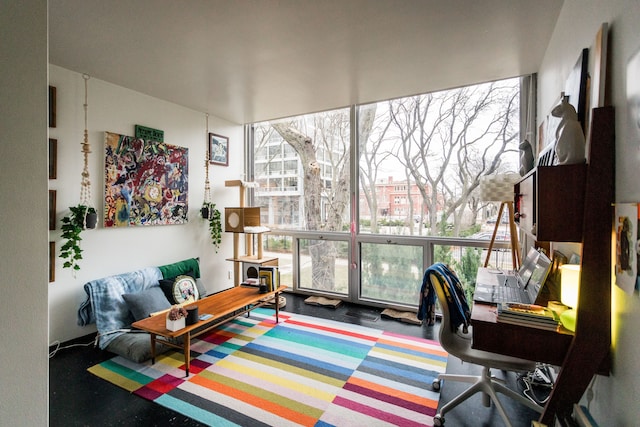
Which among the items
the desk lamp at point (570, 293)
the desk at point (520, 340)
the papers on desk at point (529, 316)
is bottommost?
Answer: the desk at point (520, 340)

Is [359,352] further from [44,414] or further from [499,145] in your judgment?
[499,145]

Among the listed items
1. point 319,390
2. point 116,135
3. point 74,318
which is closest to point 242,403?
point 319,390

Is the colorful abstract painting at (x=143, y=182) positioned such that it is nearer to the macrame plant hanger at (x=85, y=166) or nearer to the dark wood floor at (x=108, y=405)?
the macrame plant hanger at (x=85, y=166)

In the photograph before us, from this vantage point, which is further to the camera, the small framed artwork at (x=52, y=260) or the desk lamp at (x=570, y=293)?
the small framed artwork at (x=52, y=260)

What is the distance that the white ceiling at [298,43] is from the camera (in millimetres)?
1920

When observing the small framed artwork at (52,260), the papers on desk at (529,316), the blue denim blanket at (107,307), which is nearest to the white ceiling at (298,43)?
the small framed artwork at (52,260)

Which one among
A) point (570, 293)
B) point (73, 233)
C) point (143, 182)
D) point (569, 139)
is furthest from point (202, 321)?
point (569, 139)

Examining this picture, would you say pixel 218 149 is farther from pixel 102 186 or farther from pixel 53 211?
pixel 53 211

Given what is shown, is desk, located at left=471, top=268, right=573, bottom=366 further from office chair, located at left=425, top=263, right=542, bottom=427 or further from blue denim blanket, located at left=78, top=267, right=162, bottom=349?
blue denim blanket, located at left=78, top=267, right=162, bottom=349

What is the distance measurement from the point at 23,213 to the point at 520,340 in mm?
1918

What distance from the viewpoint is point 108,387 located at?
7.13 feet

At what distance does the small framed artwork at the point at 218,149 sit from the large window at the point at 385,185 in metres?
0.50

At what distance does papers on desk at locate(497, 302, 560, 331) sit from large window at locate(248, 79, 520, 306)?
1.69m

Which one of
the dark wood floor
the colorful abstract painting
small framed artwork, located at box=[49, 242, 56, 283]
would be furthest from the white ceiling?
the dark wood floor
